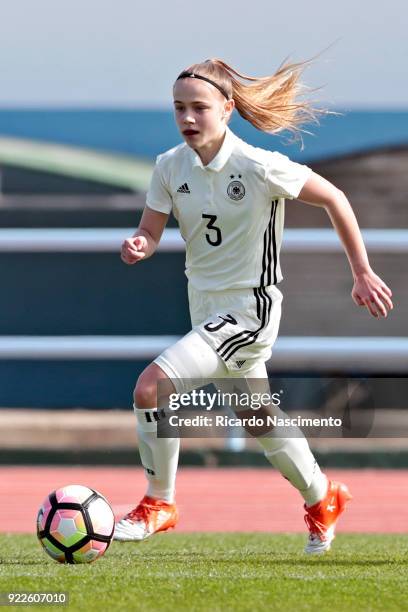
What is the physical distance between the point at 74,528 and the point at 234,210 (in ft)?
4.51

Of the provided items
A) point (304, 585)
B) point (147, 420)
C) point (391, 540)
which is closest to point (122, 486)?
point (391, 540)

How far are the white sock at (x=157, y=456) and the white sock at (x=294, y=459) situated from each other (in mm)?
379

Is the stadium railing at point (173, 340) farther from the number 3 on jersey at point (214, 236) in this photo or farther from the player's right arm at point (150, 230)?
the number 3 on jersey at point (214, 236)

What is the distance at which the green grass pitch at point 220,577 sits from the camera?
172 inches

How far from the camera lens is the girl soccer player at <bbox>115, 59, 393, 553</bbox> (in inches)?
215

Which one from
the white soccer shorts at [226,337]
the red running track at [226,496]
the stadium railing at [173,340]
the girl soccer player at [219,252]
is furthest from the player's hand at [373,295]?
the stadium railing at [173,340]

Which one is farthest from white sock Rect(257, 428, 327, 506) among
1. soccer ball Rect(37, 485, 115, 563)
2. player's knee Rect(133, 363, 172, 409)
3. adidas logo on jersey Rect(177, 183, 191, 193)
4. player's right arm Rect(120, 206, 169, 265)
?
adidas logo on jersey Rect(177, 183, 191, 193)

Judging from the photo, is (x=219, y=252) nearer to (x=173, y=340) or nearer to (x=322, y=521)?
(x=322, y=521)

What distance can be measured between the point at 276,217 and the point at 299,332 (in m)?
6.49

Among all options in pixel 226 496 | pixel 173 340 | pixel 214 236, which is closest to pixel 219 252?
pixel 214 236

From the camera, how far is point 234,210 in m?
5.55

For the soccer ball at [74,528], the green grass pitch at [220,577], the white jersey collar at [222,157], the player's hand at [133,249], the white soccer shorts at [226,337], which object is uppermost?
the white jersey collar at [222,157]

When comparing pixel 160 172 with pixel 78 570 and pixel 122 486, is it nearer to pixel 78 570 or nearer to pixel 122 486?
pixel 78 570

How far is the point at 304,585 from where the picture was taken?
4754 millimetres
